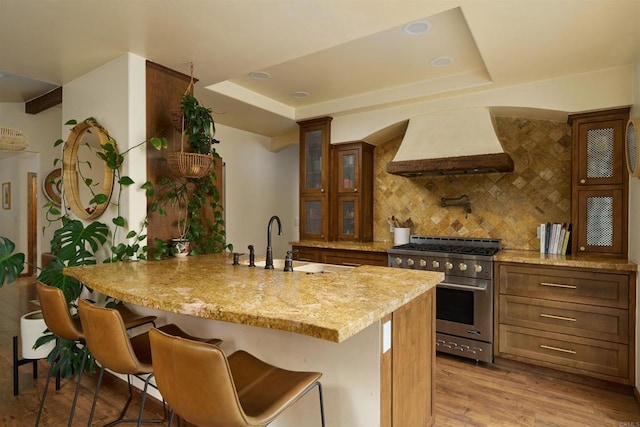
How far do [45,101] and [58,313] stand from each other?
120 inches

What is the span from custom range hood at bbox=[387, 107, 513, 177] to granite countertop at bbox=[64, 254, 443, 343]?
5.76ft

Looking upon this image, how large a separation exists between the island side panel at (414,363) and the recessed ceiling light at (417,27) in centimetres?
174

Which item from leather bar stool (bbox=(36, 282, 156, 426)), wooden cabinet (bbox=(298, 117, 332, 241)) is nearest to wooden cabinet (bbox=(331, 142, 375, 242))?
wooden cabinet (bbox=(298, 117, 332, 241))

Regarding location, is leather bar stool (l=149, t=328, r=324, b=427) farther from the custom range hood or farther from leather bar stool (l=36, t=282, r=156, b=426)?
the custom range hood

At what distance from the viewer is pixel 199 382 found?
3.48 ft

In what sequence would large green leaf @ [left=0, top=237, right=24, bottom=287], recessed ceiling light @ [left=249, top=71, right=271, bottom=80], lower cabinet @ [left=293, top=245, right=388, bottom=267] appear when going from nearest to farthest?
large green leaf @ [left=0, top=237, right=24, bottom=287] → recessed ceiling light @ [left=249, top=71, right=271, bottom=80] → lower cabinet @ [left=293, top=245, right=388, bottom=267]

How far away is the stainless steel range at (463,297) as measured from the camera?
3.02 m

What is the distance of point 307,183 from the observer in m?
4.45

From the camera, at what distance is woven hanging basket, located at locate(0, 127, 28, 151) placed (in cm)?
328

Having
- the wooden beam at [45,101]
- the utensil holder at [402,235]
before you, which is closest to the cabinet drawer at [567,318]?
the utensil holder at [402,235]

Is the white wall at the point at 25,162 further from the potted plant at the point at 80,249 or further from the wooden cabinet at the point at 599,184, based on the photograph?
the wooden cabinet at the point at 599,184

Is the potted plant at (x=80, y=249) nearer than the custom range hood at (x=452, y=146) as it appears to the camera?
Yes

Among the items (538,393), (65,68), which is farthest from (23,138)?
(538,393)

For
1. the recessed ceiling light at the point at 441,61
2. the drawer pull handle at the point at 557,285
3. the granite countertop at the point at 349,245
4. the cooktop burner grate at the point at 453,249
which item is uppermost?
the recessed ceiling light at the point at 441,61
